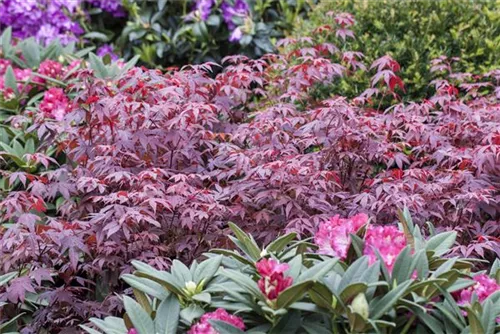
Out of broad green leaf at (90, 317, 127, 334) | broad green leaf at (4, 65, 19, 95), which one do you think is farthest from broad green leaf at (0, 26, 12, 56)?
broad green leaf at (90, 317, 127, 334)

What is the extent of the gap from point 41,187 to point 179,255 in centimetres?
54

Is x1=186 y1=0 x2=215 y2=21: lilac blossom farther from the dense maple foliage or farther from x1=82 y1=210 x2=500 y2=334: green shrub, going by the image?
x1=82 y1=210 x2=500 y2=334: green shrub

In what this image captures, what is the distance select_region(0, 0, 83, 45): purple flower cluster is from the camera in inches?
215

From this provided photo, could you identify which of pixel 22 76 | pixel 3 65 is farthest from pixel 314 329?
pixel 3 65

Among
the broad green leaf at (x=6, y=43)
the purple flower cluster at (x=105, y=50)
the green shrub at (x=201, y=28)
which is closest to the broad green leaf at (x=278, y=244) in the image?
the broad green leaf at (x=6, y=43)

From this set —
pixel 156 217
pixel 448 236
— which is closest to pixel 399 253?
pixel 448 236

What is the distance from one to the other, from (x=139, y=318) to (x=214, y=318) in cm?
18

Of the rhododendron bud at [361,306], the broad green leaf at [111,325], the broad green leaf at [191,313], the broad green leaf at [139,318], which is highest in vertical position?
the rhododendron bud at [361,306]

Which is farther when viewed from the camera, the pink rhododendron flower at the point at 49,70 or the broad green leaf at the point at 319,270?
the pink rhododendron flower at the point at 49,70

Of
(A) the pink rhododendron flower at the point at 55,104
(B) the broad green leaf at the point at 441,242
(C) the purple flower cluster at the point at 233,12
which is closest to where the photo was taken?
(B) the broad green leaf at the point at 441,242

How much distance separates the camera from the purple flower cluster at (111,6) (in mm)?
5734

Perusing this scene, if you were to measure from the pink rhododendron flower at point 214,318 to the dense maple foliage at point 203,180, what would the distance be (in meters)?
0.81

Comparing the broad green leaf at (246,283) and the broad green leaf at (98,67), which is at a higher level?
the broad green leaf at (246,283)

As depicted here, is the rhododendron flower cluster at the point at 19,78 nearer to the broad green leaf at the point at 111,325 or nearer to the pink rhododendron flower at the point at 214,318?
the broad green leaf at the point at 111,325
